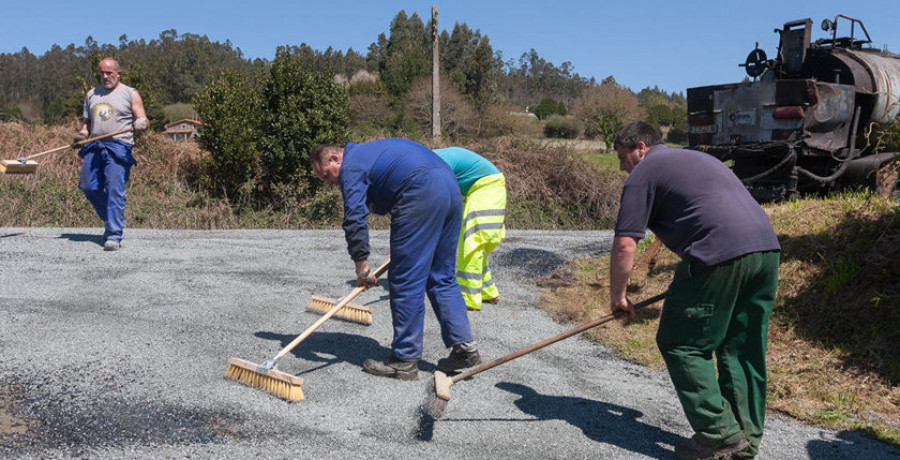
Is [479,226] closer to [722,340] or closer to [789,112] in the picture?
[722,340]

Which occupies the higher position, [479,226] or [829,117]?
[829,117]

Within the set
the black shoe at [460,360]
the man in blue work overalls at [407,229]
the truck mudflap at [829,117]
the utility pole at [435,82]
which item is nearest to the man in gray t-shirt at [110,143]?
the man in blue work overalls at [407,229]

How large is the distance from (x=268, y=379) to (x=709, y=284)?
227 centimetres

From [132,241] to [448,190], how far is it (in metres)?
4.87

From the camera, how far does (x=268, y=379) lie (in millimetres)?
3529

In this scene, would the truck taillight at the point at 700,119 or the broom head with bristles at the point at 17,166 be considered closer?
the broom head with bristles at the point at 17,166

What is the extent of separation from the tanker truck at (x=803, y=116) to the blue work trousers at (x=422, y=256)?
5.68m

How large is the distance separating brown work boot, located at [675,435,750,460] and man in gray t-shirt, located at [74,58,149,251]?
228 inches

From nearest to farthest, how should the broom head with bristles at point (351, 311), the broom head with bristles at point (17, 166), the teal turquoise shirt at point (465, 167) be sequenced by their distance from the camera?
the broom head with bristles at point (351, 311), the teal turquoise shirt at point (465, 167), the broom head with bristles at point (17, 166)

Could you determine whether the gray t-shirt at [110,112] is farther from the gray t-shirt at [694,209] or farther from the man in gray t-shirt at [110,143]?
the gray t-shirt at [694,209]

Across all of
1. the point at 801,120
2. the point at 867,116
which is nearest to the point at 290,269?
the point at 801,120

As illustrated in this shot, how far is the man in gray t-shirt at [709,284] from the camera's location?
2885 millimetres

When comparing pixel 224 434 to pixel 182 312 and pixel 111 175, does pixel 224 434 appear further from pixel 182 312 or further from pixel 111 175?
pixel 111 175

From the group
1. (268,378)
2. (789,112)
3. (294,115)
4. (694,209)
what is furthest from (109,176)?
(789,112)
